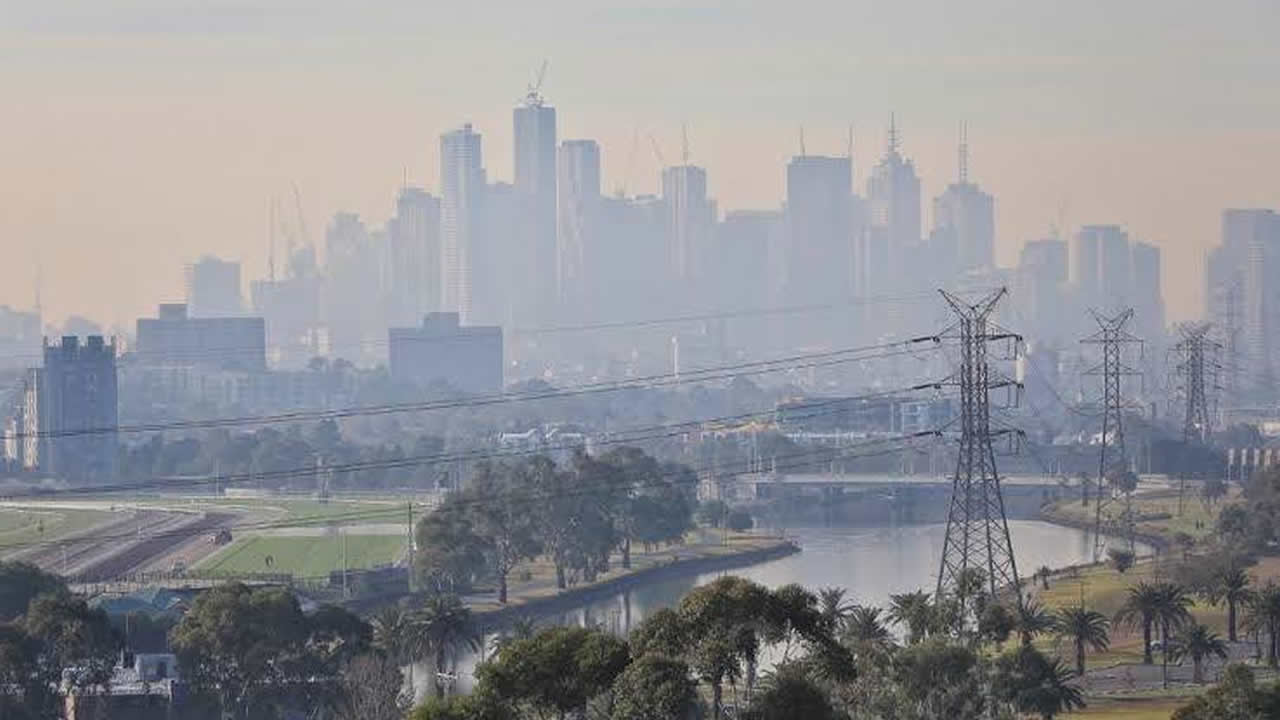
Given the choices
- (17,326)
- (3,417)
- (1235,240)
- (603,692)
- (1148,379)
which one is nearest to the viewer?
(603,692)

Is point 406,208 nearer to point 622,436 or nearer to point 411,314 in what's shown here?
point 411,314

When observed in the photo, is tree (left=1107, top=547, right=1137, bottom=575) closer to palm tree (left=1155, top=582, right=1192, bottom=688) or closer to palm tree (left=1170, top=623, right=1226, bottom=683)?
palm tree (left=1155, top=582, right=1192, bottom=688)

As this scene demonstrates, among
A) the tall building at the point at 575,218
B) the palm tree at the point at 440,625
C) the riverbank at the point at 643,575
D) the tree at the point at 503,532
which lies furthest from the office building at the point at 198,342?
the palm tree at the point at 440,625

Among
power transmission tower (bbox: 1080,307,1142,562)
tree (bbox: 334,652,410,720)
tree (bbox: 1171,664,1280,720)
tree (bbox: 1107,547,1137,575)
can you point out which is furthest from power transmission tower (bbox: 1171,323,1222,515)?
tree (bbox: 1171,664,1280,720)

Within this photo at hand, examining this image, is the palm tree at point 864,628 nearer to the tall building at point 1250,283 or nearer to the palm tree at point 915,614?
the palm tree at point 915,614

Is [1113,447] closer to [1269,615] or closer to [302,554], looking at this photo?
[302,554]

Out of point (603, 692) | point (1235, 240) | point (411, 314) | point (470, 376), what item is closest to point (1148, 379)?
point (470, 376)

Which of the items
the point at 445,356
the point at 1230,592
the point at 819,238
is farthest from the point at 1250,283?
the point at 1230,592

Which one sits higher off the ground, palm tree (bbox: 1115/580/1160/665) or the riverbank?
palm tree (bbox: 1115/580/1160/665)
